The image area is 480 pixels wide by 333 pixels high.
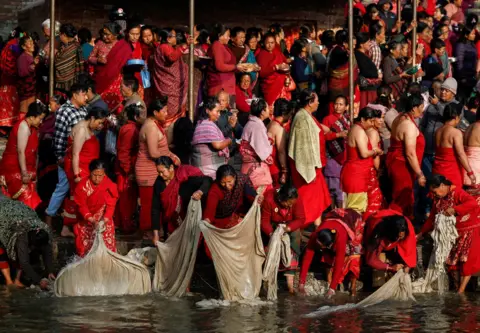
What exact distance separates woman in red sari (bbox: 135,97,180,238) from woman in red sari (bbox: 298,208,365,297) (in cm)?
164

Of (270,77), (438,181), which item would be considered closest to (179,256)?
(438,181)

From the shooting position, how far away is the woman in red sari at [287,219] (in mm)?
13648

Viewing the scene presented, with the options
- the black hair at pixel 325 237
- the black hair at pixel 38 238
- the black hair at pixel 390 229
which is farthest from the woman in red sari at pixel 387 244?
the black hair at pixel 38 238

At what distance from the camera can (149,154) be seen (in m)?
14.2

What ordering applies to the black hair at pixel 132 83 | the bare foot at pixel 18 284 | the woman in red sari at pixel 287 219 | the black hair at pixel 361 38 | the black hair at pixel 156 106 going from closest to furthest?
the woman in red sari at pixel 287 219 < the bare foot at pixel 18 284 < the black hair at pixel 156 106 < the black hair at pixel 132 83 < the black hair at pixel 361 38

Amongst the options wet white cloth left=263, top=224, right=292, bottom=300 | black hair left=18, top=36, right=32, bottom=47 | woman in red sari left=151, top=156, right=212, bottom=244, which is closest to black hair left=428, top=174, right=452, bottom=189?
wet white cloth left=263, top=224, right=292, bottom=300

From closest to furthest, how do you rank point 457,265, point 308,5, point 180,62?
point 457,265 < point 180,62 < point 308,5

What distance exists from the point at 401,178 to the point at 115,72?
341 centimetres

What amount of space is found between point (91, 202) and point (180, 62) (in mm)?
2650

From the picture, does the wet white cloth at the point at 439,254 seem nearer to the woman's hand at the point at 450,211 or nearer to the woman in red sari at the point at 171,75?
the woman's hand at the point at 450,211

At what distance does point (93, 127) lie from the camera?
46.8 ft

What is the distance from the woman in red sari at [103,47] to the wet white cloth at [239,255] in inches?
123

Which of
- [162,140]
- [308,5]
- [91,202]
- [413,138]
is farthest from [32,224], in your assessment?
[308,5]

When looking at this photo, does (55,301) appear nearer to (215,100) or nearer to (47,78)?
(215,100)
